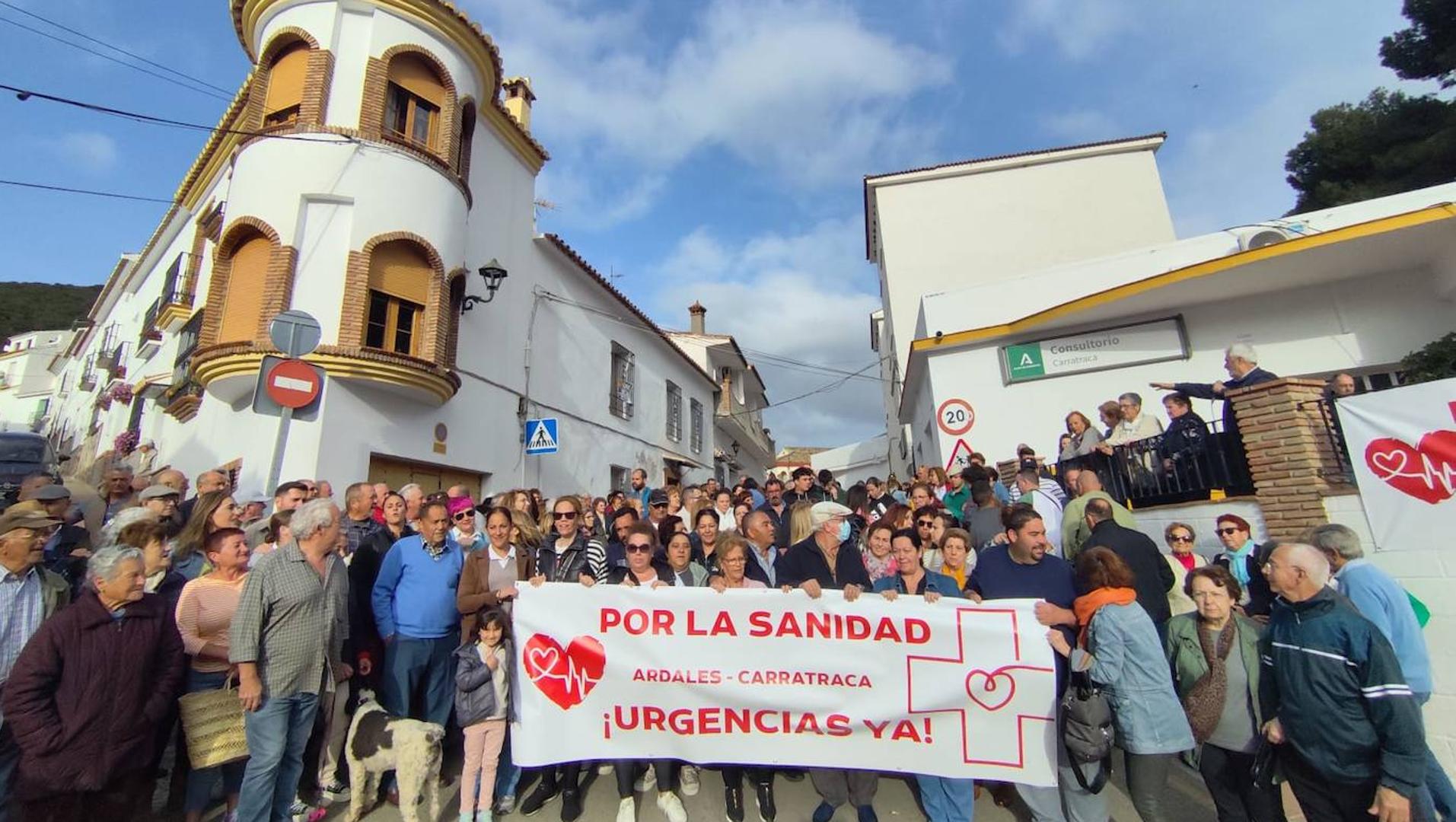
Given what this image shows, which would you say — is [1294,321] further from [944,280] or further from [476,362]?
[476,362]

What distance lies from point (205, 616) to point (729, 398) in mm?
23136

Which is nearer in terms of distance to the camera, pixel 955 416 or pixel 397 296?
pixel 397 296

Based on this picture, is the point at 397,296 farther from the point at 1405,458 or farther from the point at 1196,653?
the point at 1405,458

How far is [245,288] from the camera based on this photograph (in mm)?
8695

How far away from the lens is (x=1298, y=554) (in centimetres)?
272

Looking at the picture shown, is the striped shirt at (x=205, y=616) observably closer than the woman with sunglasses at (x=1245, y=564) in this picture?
Yes

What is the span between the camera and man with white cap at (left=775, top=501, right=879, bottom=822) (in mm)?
3635

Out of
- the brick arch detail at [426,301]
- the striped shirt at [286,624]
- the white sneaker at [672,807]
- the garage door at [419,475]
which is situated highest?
the brick arch detail at [426,301]

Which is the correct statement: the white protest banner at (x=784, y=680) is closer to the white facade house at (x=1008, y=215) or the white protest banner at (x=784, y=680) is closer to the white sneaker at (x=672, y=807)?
the white sneaker at (x=672, y=807)

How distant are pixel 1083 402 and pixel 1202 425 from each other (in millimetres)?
4430

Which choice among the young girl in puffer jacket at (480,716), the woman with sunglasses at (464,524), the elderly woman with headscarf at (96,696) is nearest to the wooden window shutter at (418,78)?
the woman with sunglasses at (464,524)

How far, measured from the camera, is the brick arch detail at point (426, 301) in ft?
27.8

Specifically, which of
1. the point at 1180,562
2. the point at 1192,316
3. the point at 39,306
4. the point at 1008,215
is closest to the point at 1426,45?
the point at 1008,215

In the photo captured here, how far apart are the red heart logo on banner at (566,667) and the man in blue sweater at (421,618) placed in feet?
2.09
